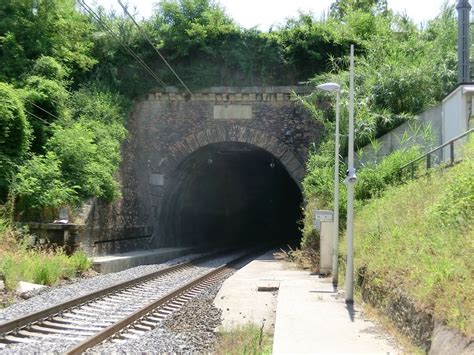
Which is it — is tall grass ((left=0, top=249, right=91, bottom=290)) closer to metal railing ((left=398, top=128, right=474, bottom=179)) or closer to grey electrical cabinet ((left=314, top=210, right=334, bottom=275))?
grey electrical cabinet ((left=314, top=210, right=334, bottom=275))

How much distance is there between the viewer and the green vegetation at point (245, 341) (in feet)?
21.1

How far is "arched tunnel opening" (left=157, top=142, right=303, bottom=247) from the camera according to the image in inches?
979

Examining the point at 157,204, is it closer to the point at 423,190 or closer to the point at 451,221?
the point at 423,190

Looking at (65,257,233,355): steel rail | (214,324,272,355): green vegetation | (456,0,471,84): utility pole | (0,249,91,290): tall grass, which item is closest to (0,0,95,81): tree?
(0,249,91,290): tall grass

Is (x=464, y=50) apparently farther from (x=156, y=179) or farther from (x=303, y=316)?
(x=156, y=179)

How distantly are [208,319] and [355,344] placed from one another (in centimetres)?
298

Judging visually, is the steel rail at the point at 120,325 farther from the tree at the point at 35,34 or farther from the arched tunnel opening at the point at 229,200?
the arched tunnel opening at the point at 229,200

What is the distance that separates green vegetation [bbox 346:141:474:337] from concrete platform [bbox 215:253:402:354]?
0.67 m

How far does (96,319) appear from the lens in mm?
8570

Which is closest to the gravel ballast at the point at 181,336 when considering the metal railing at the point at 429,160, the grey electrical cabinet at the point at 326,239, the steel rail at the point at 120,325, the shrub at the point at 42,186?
the steel rail at the point at 120,325

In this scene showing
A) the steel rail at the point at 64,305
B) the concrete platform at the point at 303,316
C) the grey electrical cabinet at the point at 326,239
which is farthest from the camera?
the grey electrical cabinet at the point at 326,239

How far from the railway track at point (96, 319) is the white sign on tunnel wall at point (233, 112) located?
1069 centimetres

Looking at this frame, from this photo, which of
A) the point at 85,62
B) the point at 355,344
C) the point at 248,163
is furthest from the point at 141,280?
the point at 248,163

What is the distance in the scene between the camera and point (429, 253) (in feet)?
22.9
